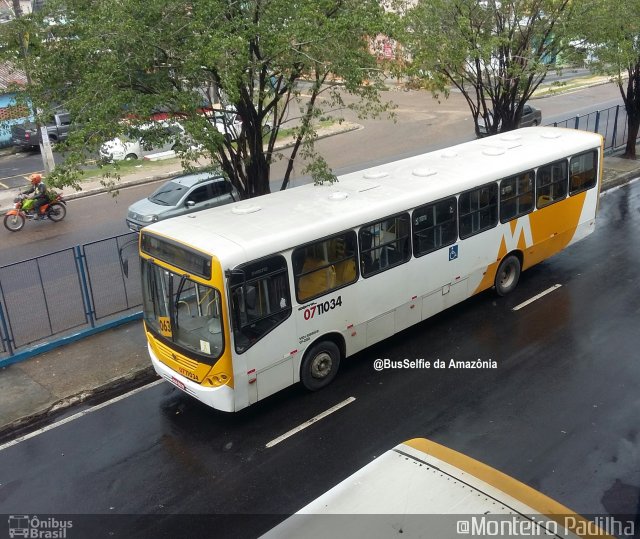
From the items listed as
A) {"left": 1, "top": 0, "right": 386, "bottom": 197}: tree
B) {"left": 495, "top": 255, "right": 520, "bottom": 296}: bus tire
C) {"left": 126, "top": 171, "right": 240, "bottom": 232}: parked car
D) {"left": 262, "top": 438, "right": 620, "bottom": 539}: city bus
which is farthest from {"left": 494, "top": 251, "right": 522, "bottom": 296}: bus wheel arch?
{"left": 262, "top": 438, "right": 620, "bottom": 539}: city bus

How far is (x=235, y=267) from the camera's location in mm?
8406

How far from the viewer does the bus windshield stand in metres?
8.62

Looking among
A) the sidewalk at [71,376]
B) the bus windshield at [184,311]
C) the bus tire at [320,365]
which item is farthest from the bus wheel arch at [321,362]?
the sidewalk at [71,376]

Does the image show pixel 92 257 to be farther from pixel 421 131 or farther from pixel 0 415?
pixel 421 131

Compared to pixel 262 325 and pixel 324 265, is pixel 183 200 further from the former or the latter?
pixel 262 325

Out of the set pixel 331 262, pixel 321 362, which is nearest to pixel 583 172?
pixel 331 262

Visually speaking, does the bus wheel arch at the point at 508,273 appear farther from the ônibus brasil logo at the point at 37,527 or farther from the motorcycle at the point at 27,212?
the motorcycle at the point at 27,212

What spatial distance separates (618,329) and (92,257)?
30.5ft

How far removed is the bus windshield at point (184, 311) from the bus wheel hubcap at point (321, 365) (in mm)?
1783

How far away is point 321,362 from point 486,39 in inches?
408

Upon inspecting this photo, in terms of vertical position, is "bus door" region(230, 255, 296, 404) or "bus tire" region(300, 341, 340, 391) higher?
"bus door" region(230, 255, 296, 404)

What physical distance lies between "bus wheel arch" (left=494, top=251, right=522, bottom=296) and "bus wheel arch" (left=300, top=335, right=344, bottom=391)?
13.3 ft

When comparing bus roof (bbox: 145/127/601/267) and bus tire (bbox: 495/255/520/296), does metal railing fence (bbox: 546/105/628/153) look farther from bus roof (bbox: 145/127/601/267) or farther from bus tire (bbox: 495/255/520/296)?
bus tire (bbox: 495/255/520/296)

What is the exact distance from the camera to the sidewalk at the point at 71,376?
9.91m
